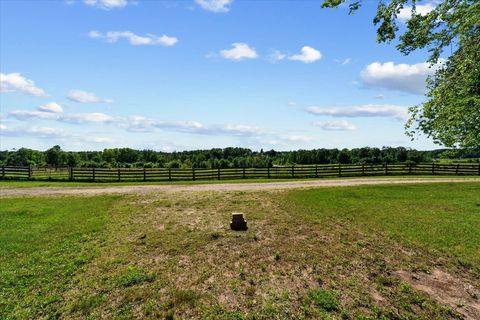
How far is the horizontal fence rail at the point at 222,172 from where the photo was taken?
93.5ft

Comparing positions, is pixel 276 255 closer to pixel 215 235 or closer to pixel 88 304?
pixel 215 235

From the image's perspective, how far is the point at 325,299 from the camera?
231 inches

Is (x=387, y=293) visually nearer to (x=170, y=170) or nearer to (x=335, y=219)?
(x=335, y=219)

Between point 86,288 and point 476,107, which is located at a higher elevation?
point 476,107

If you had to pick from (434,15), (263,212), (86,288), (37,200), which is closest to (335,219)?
(263,212)

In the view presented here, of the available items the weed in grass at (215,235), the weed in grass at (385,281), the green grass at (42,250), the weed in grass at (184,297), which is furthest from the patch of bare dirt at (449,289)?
the green grass at (42,250)

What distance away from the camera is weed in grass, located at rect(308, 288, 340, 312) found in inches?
222

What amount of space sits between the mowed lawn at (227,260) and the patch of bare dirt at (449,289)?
0.13 meters

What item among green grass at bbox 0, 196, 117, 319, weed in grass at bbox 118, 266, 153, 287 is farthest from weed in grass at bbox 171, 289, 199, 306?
green grass at bbox 0, 196, 117, 319

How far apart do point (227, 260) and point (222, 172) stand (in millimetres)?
22776

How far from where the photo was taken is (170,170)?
28.8 meters

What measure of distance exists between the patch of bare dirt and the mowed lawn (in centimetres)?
13

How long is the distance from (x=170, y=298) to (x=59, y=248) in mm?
4545

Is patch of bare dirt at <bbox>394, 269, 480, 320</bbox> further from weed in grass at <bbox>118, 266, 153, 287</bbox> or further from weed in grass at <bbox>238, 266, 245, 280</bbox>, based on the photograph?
weed in grass at <bbox>118, 266, 153, 287</bbox>
